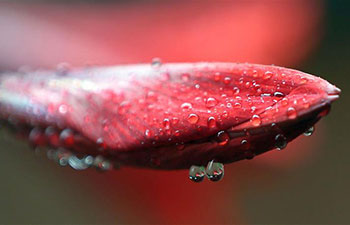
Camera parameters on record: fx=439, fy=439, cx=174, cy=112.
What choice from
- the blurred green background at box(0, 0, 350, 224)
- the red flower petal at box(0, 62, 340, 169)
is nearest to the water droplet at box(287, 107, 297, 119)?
the red flower petal at box(0, 62, 340, 169)

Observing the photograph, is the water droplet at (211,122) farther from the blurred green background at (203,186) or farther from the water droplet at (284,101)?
the blurred green background at (203,186)

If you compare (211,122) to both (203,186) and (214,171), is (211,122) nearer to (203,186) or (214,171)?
(214,171)

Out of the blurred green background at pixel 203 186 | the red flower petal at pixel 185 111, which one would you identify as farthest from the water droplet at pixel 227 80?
the blurred green background at pixel 203 186

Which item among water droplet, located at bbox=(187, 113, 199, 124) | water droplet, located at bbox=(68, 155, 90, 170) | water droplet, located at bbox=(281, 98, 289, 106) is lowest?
water droplet, located at bbox=(68, 155, 90, 170)

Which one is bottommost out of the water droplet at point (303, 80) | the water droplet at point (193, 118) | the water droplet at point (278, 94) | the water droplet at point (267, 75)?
the water droplet at point (193, 118)

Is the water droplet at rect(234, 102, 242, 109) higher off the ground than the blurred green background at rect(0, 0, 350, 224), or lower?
higher

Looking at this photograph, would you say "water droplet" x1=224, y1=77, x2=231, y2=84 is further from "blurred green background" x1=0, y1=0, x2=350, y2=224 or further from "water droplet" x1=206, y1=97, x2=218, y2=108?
"blurred green background" x1=0, y1=0, x2=350, y2=224

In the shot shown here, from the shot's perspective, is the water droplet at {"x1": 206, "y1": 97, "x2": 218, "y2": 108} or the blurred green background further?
the blurred green background
